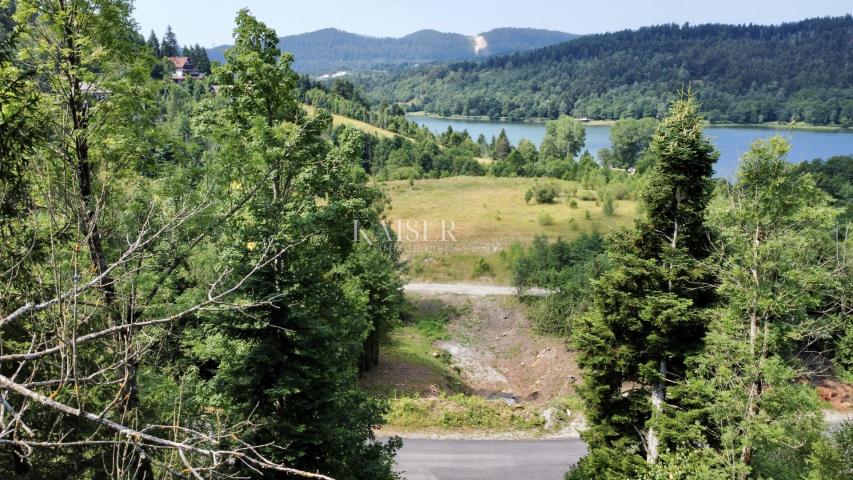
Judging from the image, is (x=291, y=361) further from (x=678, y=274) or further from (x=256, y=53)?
(x=678, y=274)

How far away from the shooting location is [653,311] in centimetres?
1164

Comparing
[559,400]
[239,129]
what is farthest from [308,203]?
[559,400]

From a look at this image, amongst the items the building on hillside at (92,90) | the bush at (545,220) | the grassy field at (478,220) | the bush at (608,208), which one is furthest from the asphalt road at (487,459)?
the bush at (608,208)

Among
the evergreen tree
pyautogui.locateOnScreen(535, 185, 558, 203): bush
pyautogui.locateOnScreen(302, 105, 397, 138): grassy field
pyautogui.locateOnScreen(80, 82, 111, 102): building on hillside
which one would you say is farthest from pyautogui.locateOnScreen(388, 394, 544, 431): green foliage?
the evergreen tree

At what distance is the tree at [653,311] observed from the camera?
1152 centimetres

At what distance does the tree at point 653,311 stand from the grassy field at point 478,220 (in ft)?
79.6

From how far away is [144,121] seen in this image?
8164 millimetres

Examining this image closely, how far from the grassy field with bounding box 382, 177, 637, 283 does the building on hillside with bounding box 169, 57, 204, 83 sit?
164 ft

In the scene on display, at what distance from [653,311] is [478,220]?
37.0 m

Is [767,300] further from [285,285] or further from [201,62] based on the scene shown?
[201,62]

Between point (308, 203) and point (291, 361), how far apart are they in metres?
2.80

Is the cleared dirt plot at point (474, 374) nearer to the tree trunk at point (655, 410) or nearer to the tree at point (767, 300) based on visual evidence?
the tree trunk at point (655, 410)

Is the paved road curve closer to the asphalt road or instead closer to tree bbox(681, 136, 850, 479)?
the asphalt road

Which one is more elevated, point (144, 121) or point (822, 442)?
point (144, 121)
